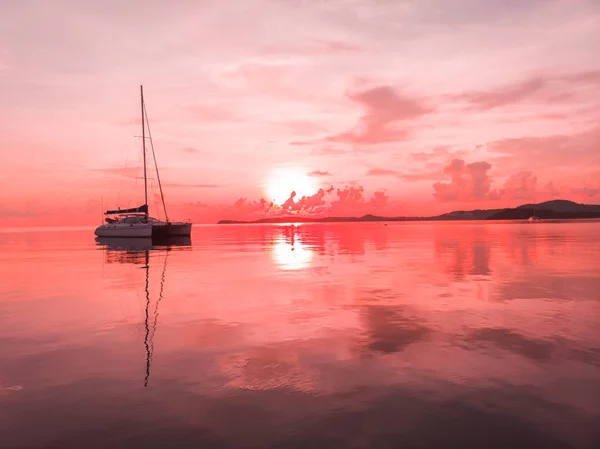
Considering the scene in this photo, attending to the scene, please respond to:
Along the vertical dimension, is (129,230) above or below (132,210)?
below

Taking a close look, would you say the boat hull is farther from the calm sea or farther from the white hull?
the calm sea

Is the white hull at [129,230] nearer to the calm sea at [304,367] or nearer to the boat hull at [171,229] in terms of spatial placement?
the boat hull at [171,229]

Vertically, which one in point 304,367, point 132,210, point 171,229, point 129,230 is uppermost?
point 132,210

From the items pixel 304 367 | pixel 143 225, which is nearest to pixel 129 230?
pixel 143 225

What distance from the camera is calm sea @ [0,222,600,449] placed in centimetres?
792

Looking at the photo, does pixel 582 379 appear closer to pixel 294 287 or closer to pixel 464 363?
pixel 464 363

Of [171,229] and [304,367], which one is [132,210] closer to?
[171,229]

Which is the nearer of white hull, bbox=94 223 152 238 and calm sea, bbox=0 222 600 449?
calm sea, bbox=0 222 600 449

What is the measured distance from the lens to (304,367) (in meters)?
11.3

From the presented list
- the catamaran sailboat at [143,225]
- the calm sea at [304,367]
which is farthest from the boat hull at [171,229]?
the calm sea at [304,367]

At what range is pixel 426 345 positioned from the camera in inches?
519

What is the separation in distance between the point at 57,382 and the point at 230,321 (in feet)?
23.2

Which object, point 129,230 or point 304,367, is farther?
point 129,230

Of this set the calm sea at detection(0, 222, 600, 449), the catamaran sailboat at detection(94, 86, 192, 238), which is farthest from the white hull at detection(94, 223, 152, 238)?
the calm sea at detection(0, 222, 600, 449)
